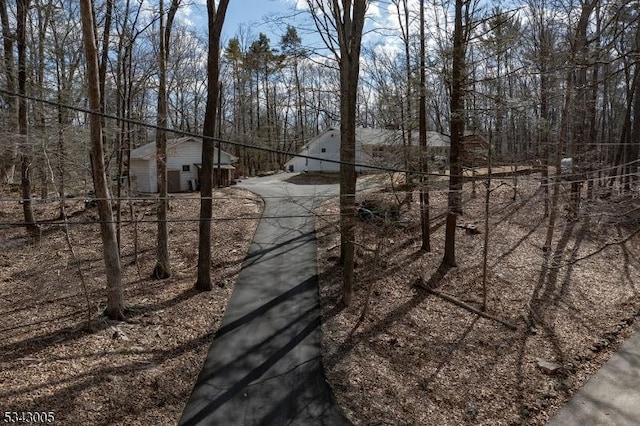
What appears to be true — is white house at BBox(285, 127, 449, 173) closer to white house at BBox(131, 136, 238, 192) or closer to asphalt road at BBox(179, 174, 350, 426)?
asphalt road at BBox(179, 174, 350, 426)

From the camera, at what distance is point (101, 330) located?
8125mm

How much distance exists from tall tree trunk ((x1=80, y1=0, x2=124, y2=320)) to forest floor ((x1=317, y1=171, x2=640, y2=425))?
14.4 ft

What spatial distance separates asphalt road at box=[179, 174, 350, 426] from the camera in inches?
253

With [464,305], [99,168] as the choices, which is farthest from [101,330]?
[464,305]

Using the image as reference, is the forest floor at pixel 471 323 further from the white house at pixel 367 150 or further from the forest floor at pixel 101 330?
the forest floor at pixel 101 330

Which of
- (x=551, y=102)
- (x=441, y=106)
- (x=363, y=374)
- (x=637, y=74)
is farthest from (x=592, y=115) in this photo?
(x=363, y=374)

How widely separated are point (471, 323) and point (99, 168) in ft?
27.9

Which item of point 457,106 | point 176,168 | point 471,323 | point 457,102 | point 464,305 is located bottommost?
point 471,323

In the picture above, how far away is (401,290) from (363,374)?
12.5 ft

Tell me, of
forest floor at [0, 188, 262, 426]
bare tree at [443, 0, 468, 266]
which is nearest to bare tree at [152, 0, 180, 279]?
forest floor at [0, 188, 262, 426]

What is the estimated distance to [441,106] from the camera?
1440 centimetres

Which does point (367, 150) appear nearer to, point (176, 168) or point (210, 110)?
point (210, 110)

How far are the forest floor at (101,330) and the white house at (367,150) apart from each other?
4215 mm

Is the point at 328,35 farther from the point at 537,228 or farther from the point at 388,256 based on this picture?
the point at 537,228
